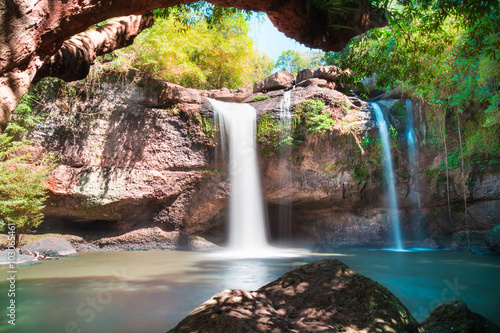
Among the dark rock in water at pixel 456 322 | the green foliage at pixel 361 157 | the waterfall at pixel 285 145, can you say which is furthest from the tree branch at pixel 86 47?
the green foliage at pixel 361 157

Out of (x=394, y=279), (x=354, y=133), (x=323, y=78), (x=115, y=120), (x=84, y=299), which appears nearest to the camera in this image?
(x=84, y=299)

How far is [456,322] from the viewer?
3.23 metres

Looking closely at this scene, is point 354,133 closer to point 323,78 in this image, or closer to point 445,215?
point 323,78

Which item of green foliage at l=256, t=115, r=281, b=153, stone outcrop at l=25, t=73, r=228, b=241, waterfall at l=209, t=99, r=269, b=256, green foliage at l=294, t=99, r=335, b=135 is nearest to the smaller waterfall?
green foliage at l=294, t=99, r=335, b=135

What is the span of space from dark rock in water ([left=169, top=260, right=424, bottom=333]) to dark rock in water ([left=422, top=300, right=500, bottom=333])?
1.10 m

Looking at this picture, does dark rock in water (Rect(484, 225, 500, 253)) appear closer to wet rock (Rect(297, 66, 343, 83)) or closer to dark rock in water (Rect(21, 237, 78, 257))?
wet rock (Rect(297, 66, 343, 83))

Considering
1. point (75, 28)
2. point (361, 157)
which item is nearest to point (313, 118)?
point (361, 157)

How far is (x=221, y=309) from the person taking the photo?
2.19 m

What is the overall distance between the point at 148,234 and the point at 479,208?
13.6 metres

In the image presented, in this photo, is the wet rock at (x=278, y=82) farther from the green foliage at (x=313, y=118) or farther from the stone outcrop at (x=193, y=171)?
the green foliage at (x=313, y=118)

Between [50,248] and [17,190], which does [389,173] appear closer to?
[50,248]

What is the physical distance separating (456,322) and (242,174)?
440 inches

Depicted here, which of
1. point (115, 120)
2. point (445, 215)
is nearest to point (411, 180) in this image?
point (445, 215)

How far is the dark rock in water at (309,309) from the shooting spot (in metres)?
2.08
